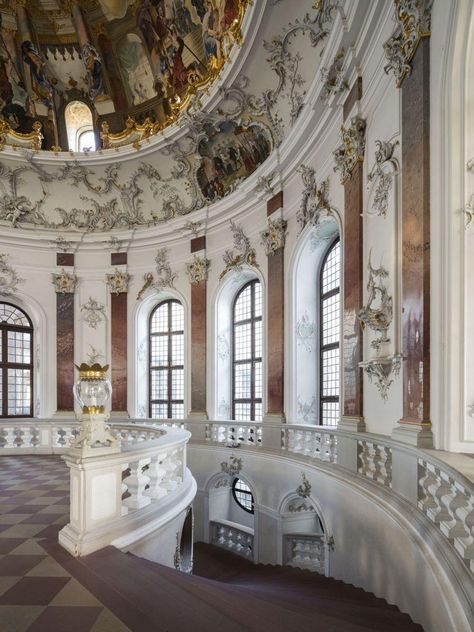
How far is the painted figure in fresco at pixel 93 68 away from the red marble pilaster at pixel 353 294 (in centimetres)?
950

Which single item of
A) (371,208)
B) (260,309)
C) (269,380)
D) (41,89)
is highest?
(41,89)

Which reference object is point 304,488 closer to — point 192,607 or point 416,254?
point 416,254

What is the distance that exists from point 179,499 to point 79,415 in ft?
5.95

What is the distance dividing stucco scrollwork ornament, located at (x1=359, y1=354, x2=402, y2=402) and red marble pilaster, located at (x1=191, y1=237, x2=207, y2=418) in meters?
7.14

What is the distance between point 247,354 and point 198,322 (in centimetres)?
182

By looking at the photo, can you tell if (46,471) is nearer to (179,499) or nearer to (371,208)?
(179,499)

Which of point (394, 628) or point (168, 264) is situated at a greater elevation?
point (168, 264)

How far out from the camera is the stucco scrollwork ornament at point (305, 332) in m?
9.55

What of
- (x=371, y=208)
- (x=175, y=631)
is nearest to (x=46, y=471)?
(x=175, y=631)

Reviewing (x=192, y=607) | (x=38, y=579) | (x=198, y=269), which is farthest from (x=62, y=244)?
(x=192, y=607)

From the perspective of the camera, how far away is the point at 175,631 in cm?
262

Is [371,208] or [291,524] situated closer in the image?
[371,208]

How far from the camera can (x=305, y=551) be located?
29.0 ft

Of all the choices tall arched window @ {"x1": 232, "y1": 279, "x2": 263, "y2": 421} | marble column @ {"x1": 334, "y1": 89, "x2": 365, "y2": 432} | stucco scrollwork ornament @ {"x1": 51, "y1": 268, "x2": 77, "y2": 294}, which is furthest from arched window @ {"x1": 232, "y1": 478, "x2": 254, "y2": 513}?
stucco scrollwork ornament @ {"x1": 51, "y1": 268, "x2": 77, "y2": 294}
